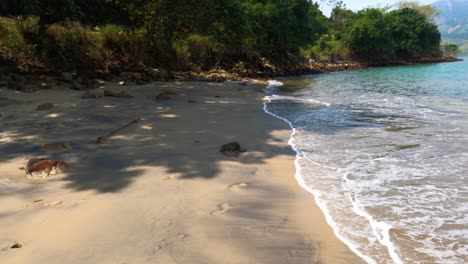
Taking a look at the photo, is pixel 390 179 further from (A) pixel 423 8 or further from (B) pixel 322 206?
(A) pixel 423 8

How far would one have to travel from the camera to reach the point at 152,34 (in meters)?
17.8

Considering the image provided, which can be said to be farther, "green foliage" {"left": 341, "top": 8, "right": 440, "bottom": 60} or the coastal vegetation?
"green foliage" {"left": 341, "top": 8, "right": 440, "bottom": 60}

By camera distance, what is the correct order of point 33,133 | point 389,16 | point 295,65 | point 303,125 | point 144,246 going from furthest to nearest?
point 389,16 < point 295,65 < point 303,125 < point 33,133 < point 144,246

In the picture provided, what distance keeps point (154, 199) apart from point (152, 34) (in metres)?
15.1

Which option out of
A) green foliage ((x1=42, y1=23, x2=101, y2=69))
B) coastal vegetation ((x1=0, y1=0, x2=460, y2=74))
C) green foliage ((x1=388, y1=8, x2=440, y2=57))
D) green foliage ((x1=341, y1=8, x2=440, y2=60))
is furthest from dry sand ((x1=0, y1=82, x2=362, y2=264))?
green foliage ((x1=388, y1=8, x2=440, y2=57))

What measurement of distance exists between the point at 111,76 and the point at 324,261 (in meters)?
13.5

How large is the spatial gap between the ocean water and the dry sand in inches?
11.2

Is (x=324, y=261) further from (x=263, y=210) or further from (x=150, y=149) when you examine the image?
(x=150, y=149)

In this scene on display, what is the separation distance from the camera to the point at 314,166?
568 centimetres

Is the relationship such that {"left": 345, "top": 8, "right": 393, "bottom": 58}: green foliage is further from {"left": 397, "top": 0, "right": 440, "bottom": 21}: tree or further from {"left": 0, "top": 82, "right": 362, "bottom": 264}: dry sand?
{"left": 0, "top": 82, "right": 362, "bottom": 264}: dry sand

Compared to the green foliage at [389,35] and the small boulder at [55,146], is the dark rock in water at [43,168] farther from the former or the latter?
the green foliage at [389,35]

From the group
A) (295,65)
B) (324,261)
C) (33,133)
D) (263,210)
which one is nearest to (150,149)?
(33,133)

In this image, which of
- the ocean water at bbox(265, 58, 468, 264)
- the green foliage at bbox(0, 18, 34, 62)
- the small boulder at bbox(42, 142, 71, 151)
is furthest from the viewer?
the green foliage at bbox(0, 18, 34, 62)

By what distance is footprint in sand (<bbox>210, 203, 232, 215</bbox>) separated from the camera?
380 cm
